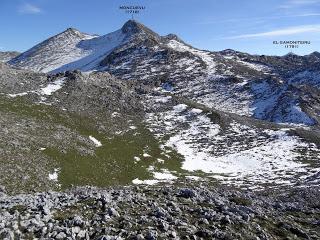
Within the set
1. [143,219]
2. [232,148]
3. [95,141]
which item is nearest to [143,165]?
[95,141]

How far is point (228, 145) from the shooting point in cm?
9644

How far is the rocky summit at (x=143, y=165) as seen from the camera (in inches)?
919

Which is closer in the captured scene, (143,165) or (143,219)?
(143,219)

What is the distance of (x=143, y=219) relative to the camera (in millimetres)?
23125

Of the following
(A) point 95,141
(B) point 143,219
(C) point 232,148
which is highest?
(B) point 143,219

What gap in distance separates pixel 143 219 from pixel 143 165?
5079 centimetres

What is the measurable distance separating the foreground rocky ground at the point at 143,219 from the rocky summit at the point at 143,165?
7 centimetres

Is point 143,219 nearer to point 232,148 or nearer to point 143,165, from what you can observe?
point 143,165

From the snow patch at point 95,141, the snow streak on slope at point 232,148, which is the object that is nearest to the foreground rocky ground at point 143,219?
the snow streak on slope at point 232,148

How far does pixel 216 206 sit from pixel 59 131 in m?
56.0

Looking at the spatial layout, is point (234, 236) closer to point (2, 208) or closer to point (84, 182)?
point (2, 208)

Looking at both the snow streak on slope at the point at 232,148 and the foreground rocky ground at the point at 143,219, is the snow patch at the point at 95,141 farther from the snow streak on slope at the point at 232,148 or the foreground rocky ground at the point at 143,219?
the foreground rocky ground at the point at 143,219

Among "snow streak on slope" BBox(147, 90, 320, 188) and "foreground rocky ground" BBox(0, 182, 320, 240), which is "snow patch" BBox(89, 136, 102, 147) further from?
"foreground rocky ground" BBox(0, 182, 320, 240)

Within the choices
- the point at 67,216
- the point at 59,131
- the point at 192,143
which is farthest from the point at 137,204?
the point at 192,143
